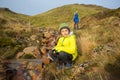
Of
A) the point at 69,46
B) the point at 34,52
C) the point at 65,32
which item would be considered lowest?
the point at 34,52

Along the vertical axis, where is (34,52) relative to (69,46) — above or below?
below

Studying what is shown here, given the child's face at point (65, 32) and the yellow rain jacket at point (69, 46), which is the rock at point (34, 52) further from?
the child's face at point (65, 32)

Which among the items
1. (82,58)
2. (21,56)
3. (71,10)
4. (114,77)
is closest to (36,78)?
(82,58)

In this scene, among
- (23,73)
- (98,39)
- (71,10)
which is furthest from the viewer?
(71,10)

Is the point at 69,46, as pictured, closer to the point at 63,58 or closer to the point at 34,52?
the point at 63,58

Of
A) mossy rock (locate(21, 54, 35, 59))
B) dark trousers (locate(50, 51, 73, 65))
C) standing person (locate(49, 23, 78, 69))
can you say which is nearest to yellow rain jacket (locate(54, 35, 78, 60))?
standing person (locate(49, 23, 78, 69))

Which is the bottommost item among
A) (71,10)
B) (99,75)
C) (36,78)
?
(36,78)

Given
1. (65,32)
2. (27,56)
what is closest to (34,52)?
(27,56)

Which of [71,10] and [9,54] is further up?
[71,10]

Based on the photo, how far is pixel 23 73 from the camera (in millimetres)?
7195

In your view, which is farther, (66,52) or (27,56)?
(27,56)

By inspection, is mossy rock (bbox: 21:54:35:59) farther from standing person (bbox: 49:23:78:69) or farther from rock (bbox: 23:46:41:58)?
standing person (bbox: 49:23:78:69)

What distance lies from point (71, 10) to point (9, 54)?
147 feet

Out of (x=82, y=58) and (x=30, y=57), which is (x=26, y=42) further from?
(x=82, y=58)
